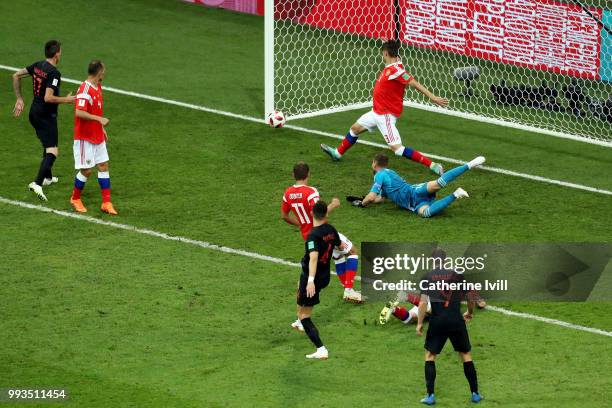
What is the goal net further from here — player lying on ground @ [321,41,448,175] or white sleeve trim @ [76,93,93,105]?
white sleeve trim @ [76,93,93,105]

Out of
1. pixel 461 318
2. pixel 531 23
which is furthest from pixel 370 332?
pixel 531 23

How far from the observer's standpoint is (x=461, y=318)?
13.4 meters

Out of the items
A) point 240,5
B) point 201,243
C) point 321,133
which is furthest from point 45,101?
point 240,5

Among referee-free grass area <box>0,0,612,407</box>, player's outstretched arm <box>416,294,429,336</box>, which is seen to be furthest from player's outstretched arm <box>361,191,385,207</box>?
player's outstretched arm <box>416,294,429,336</box>

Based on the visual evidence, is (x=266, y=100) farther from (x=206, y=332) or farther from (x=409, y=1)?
(x=206, y=332)

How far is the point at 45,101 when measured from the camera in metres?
19.0

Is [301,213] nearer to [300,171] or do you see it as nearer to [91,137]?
[300,171]

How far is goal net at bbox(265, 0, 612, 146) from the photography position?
23.7 m

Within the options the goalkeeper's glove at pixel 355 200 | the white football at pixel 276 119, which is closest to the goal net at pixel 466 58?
the white football at pixel 276 119

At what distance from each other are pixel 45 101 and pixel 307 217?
535 cm

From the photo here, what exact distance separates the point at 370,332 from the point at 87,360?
10.5ft

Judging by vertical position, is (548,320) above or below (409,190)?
below

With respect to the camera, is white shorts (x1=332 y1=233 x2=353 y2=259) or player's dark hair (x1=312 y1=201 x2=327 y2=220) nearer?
player's dark hair (x1=312 y1=201 x2=327 y2=220)

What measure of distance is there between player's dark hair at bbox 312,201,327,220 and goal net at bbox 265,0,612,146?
8841 mm
